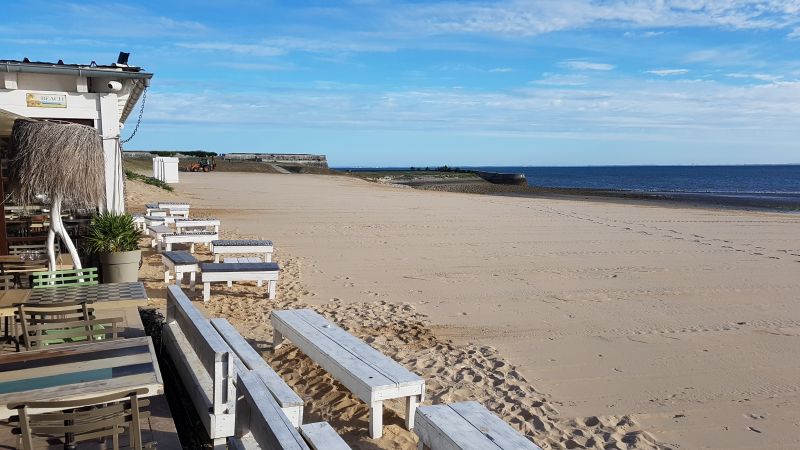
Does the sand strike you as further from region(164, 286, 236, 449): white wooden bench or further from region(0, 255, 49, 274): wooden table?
region(0, 255, 49, 274): wooden table

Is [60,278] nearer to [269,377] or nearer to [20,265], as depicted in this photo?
[20,265]

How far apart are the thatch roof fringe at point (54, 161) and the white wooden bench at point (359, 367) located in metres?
2.54

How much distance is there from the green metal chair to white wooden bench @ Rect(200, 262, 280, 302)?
2155mm

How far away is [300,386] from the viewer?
19.2ft

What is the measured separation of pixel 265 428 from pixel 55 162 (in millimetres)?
4614

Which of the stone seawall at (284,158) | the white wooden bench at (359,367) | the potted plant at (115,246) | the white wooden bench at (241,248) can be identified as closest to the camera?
the white wooden bench at (359,367)

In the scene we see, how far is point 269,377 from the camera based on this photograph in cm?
477

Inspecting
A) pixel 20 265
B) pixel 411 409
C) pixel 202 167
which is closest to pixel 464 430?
pixel 411 409

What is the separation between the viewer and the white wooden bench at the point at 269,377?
14.0 feet

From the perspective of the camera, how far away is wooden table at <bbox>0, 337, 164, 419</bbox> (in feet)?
10.8

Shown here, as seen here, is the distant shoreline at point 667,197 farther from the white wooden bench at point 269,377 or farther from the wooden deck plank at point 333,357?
the white wooden bench at point 269,377

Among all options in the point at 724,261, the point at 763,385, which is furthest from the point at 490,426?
the point at 724,261

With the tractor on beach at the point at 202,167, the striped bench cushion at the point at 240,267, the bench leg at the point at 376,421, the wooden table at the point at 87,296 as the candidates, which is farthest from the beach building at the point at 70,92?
the tractor on beach at the point at 202,167

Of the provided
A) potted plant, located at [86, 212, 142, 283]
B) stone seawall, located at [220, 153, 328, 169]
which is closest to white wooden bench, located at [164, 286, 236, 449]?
potted plant, located at [86, 212, 142, 283]
